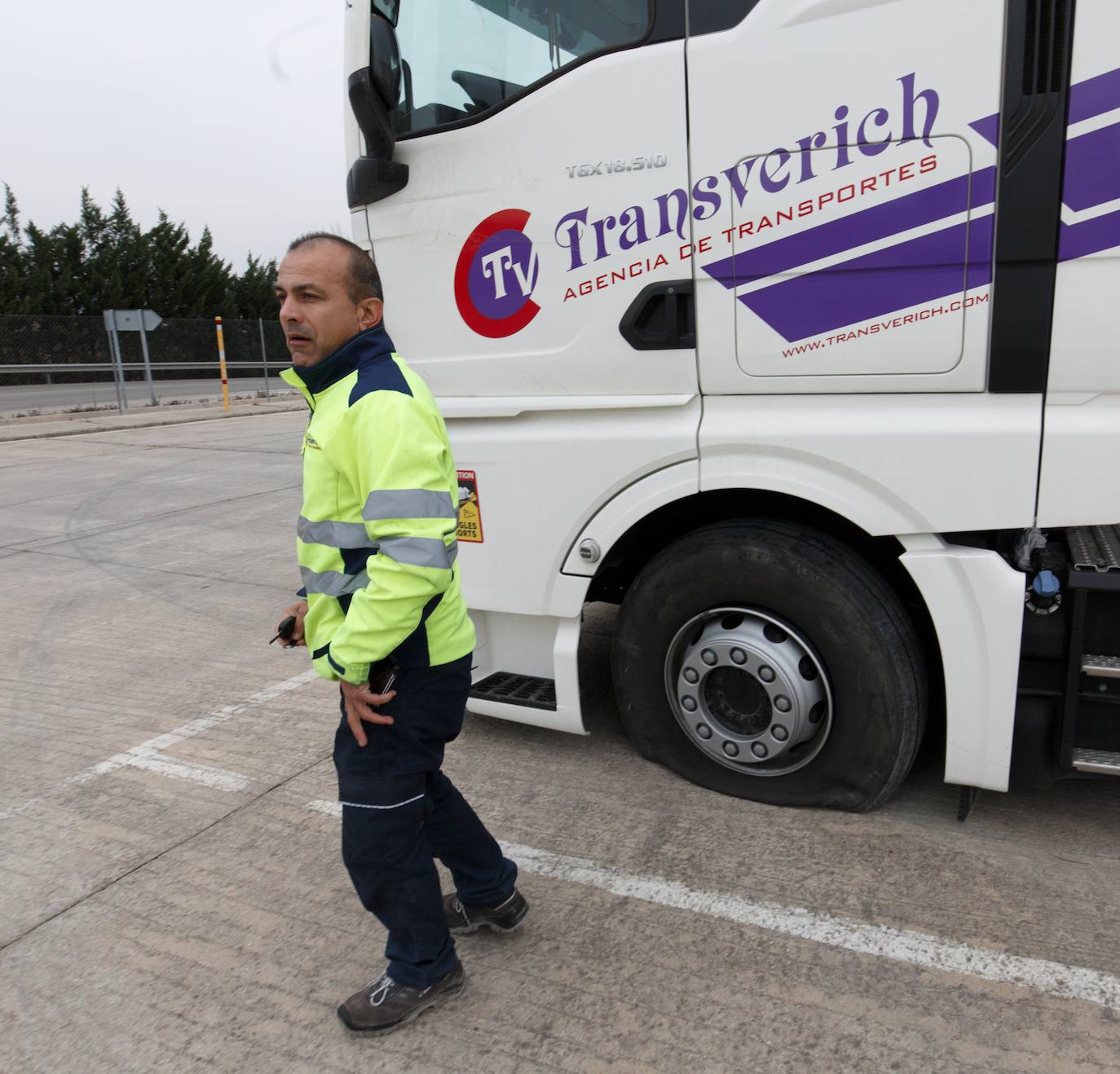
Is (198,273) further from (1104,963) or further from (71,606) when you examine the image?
(1104,963)

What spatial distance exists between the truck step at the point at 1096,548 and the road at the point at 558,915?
2.90 ft

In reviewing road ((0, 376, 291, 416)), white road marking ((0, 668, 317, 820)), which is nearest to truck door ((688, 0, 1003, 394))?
white road marking ((0, 668, 317, 820))

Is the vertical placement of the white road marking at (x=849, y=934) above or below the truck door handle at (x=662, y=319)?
below

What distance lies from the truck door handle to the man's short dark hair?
3.09 feet

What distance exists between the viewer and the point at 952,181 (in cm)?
237

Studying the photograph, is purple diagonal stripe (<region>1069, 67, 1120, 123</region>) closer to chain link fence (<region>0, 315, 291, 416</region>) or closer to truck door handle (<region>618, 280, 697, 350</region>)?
truck door handle (<region>618, 280, 697, 350</region>)

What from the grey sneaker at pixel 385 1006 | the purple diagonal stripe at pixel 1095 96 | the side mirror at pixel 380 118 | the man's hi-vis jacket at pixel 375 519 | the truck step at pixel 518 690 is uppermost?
the side mirror at pixel 380 118

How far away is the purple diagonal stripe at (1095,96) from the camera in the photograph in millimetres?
2197

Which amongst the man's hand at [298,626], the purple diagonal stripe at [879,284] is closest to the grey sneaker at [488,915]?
the man's hand at [298,626]

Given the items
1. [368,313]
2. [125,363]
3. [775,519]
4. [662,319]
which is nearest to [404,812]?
[368,313]

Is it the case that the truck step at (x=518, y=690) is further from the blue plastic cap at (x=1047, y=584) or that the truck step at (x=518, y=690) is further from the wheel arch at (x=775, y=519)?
the blue plastic cap at (x=1047, y=584)

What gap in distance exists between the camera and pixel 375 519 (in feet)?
6.19

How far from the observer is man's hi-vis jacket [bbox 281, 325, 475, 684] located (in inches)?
74.1

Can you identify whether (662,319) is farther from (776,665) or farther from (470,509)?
(776,665)
